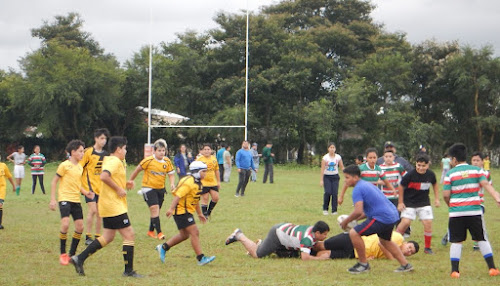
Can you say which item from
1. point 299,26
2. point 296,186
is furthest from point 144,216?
point 299,26

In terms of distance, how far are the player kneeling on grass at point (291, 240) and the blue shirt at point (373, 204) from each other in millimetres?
1383

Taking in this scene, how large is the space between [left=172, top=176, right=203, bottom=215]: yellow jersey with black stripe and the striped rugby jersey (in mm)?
3390

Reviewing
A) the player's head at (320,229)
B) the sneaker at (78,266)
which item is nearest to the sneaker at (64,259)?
the sneaker at (78,266)

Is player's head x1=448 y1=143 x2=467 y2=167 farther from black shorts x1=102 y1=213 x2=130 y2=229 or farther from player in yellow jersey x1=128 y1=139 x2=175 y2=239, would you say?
player in yellow jersey x1=128 y1=139 x2=175 y2=239

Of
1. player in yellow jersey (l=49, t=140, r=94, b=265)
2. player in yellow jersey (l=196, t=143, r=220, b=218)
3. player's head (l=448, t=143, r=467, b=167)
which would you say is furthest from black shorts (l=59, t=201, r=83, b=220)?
player's head (l=448, t=143, r=467, b=167)

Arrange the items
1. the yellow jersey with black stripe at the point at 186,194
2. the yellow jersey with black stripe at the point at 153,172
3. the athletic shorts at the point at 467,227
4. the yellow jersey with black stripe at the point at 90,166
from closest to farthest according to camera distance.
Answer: the athletic shorts at the point at 467,227
the yellow jersey with black stripe at the point at 186,194
the yellow jersey with black stripe at the point at 90,166
the yellow jersey with black stripe at the point at 153,172

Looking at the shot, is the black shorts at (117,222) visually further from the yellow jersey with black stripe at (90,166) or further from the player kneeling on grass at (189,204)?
the yellow jersey with black stripe at (90,166)

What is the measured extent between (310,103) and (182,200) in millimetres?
33659

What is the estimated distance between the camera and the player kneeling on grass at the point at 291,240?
30.1ft

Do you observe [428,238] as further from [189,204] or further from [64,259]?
[64,259]

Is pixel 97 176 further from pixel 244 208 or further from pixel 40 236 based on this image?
pixel 244 208

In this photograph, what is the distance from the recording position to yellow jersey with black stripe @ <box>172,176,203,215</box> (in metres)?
8.55

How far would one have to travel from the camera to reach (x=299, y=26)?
47.1m

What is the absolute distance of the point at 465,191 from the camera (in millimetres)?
7945
